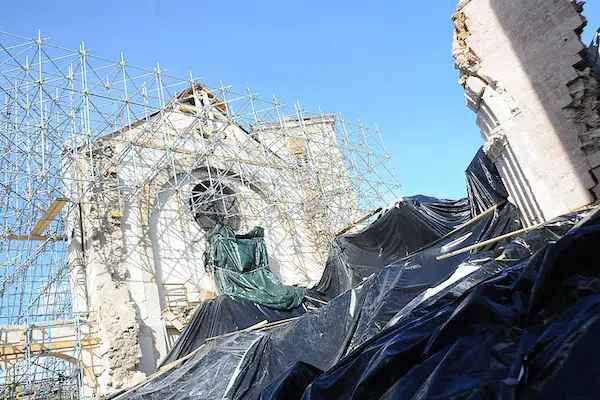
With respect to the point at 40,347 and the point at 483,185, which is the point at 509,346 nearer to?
the point at 483,185

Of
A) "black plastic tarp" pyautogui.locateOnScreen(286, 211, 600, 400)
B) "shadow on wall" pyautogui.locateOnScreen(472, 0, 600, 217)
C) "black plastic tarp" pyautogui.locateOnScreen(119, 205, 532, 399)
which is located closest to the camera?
"black plastic tarp" pyautogui.locateOnScreen(286, 211, 600, 400)

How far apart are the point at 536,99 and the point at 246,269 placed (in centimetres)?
1076

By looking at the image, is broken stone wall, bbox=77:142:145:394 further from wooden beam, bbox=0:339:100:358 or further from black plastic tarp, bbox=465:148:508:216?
black plastic tarp, bbox=465:148:508:216

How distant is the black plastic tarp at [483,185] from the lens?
26.5 feet

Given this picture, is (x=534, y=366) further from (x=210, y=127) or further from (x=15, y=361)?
(x=210, y=127)

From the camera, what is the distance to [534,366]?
6.18 ft

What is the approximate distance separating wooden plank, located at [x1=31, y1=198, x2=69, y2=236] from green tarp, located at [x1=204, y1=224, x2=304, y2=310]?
4272 millimetres

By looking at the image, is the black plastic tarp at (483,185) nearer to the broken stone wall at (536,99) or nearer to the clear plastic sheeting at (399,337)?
the clear plastic sheeting at (399,337)

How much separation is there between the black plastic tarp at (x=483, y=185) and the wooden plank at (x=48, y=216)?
33.6 ft

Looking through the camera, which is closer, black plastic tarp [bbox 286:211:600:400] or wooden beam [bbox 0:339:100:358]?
black plastic tarp [bbox 286:211:600:400]

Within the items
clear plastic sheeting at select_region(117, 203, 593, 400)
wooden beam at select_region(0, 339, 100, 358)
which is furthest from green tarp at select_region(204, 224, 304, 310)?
clear plastic sheeting at select_region(117, 203, 593, 400)

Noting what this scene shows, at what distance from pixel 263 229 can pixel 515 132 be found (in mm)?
11019

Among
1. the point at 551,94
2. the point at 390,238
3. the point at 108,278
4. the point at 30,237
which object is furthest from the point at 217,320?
the point at 551,94

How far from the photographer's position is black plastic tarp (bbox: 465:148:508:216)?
8070mm
